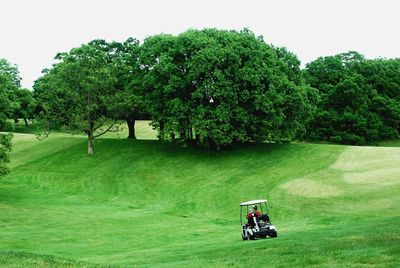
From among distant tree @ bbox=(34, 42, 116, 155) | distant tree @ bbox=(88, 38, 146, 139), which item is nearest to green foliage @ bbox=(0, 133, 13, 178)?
distant tree @ bbox=(34, 42, 116, 155)

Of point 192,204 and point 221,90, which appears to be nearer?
point 192,204

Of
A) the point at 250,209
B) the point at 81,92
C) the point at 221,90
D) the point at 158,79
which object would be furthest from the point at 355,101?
the point at 250,209

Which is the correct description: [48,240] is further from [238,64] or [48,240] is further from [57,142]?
[57,142]

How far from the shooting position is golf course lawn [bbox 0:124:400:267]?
1836 cm

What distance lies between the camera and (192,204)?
4703 cm

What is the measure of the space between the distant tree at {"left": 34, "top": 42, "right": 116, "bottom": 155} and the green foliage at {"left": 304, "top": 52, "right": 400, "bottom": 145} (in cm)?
3764

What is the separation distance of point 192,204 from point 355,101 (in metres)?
47.8

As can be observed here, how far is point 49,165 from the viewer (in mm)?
65625

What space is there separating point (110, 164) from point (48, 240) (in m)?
32.5

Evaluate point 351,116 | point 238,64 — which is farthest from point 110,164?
point 351,116

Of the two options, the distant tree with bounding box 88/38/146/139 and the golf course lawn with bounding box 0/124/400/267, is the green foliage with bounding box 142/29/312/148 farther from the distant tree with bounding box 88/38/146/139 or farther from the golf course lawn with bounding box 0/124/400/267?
the golf course lawn with bounding box 0/124/400/267

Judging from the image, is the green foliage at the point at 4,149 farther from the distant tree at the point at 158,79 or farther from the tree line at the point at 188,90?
the distant tree at the point at 158,79

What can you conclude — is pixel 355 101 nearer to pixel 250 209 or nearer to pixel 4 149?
pixel 250 209

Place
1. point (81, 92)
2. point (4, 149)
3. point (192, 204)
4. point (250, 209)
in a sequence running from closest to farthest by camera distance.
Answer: point (250, 209) < point (192, 204) < point (4, 149) < point (81, 92)
